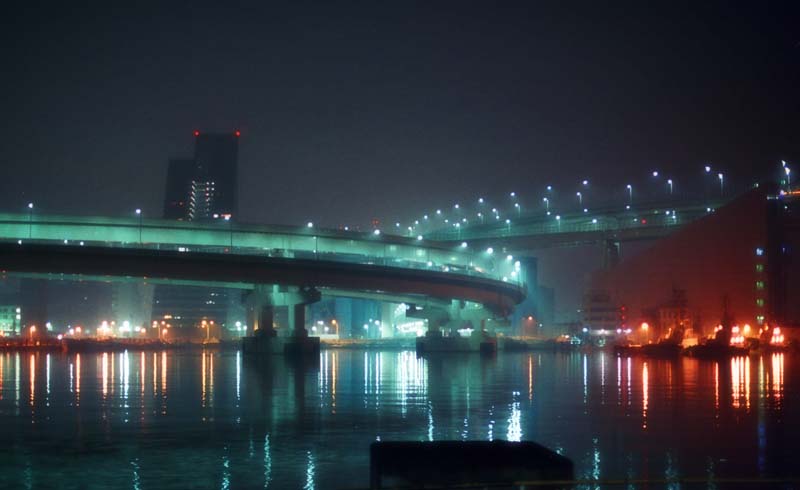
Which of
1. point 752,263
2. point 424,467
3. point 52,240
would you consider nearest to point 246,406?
point 424,467

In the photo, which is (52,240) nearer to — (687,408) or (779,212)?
(687,408)

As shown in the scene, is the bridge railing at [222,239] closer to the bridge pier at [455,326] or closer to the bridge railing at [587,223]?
the bridge pier at [455,326]

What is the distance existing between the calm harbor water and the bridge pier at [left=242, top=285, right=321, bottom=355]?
120 ft

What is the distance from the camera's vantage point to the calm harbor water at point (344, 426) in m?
16.3

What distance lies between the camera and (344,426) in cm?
2289

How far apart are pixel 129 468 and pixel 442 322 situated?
83.3 m

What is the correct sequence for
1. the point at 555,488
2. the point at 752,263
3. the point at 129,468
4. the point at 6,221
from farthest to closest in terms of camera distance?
the point at 752,263 < the point at 6,221 < the point at 129,468 < the point at 555,488

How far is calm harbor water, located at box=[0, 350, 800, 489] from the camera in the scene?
53.6 feet

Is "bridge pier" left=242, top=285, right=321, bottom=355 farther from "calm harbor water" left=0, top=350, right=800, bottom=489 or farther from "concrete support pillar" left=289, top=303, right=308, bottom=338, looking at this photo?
"calm harbor water" left=0, top=350, right=800, bottom=489

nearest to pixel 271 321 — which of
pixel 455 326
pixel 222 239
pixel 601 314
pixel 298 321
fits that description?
pixel 298 321

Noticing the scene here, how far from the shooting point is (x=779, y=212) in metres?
126

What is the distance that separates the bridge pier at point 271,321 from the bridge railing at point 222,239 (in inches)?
129

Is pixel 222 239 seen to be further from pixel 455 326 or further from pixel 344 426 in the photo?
pixel 344 426

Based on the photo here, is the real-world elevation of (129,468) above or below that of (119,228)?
below
